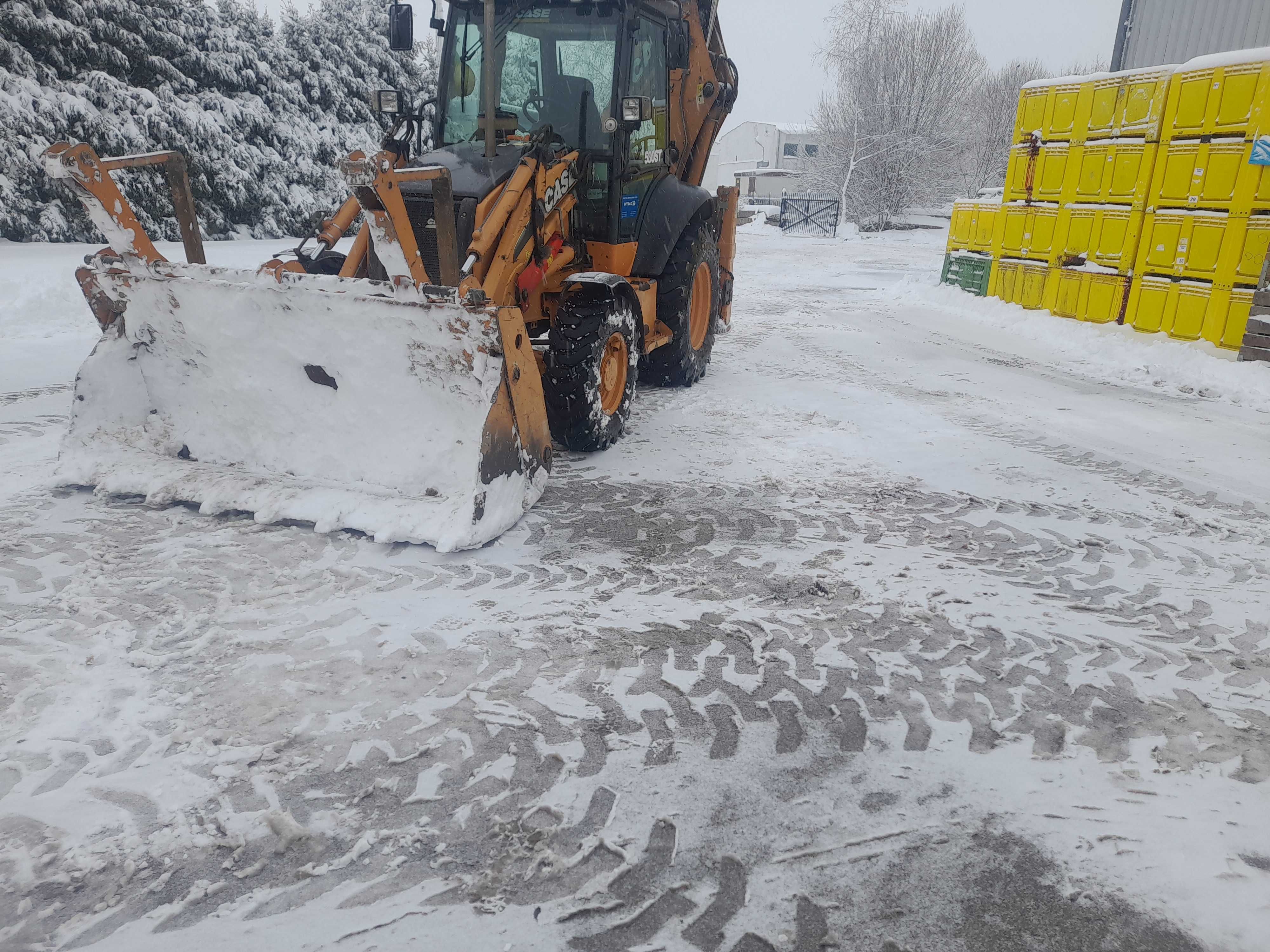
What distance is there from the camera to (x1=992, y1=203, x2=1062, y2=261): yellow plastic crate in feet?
32.9

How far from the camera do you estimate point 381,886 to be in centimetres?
200

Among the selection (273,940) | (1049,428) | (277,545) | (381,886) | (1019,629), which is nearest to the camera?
(273,940)

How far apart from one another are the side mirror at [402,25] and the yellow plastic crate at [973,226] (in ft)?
28.0

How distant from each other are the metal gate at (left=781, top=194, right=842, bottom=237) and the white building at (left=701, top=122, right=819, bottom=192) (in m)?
20.3

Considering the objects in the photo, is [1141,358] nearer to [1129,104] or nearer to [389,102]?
[1129,104]

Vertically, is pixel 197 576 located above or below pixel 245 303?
below

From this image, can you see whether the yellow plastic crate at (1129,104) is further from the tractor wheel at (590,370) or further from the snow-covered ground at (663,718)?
the tractor wheel at (590,370)

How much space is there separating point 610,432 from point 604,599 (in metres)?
1.94

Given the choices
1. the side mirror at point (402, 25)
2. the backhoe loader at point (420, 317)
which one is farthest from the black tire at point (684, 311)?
the side mirror at point (402, 25)

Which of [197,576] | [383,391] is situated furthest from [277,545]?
[383,391]

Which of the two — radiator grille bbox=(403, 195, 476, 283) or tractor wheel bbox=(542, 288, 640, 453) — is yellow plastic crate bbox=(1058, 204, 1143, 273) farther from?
radiator grille bbox=(403, 195, 476, 283)

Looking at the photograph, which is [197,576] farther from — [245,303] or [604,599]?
[604,599]

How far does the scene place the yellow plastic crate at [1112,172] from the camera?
878 cm

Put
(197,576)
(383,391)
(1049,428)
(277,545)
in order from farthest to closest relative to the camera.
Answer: (1049,428)
(383,391)
(277,545)
(197,576)
